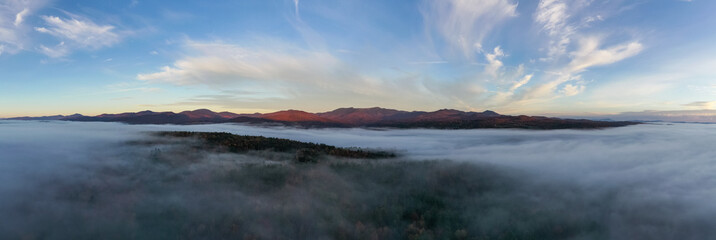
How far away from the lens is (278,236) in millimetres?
7434

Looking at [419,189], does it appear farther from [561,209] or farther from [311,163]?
[311,163]

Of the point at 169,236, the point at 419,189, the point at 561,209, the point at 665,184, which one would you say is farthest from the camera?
the point at 665,184

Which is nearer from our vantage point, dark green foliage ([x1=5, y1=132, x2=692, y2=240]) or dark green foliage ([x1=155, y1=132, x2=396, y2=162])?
dark green foliage ([x1=5, y1=132, x2=692, y2=240])

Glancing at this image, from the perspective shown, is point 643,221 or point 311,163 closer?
point 643,221

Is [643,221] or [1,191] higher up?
[1,191]

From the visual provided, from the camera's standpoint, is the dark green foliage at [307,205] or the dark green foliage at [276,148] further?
the dark green foliage at [276,148]

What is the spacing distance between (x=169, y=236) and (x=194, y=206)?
205 cm

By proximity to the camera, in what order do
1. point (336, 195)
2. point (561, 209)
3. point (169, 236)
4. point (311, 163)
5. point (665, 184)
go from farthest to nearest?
point (311, 163)
point (665, 184)
point (336, 195)
point (561, 209)
point (169, 236)

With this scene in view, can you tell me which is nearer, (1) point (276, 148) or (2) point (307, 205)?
(2) point (307, 205)

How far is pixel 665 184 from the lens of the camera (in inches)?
577

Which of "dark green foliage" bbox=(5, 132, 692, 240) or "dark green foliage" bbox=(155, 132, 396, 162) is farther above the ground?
"dark green foliage" bbox=(155, 132, 396, 162)

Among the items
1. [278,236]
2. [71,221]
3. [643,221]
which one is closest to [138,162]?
[71,221]

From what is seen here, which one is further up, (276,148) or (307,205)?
(276,148)

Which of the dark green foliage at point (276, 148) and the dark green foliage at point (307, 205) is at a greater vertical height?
the dark green foliage at point (276, 148)
